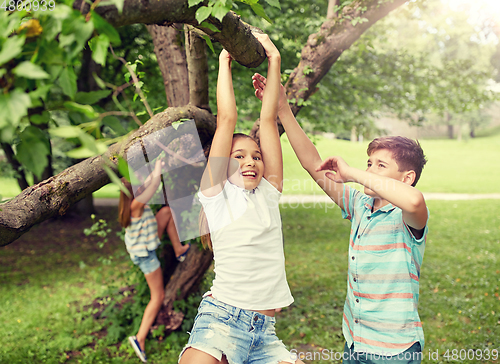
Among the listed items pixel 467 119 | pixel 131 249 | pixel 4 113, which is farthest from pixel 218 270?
pixel 467 119

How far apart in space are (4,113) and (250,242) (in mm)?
1206

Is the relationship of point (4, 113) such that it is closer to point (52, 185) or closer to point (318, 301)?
point (52, 185)

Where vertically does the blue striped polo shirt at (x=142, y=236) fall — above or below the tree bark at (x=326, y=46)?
below

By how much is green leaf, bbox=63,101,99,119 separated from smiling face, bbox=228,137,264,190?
1.04 m

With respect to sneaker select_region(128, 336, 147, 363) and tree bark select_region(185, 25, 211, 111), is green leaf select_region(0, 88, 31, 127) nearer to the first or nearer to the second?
tree bark select_region(185, 25, 211, 111)

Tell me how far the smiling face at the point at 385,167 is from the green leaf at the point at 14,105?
5.63ft

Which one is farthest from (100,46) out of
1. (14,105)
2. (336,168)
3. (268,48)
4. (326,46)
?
(326,46)

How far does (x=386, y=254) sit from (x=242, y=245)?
0.82m

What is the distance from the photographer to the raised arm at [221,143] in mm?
1883

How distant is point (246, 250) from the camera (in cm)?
179

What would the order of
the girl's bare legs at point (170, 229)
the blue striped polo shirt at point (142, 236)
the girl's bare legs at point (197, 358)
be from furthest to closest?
the girl's bare legs at point (170, 229) < the blue striped polo shirt at point (142, 236) < the girl's bare legs at point (197, 358)

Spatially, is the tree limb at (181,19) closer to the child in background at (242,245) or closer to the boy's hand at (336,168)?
the child in background at (242,245)

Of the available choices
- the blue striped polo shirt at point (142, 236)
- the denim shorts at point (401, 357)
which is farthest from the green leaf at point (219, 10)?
the blue striped polo shirt at point (142, 236)

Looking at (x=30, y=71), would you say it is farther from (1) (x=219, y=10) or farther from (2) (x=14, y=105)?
(1) (x=219, y=10)
